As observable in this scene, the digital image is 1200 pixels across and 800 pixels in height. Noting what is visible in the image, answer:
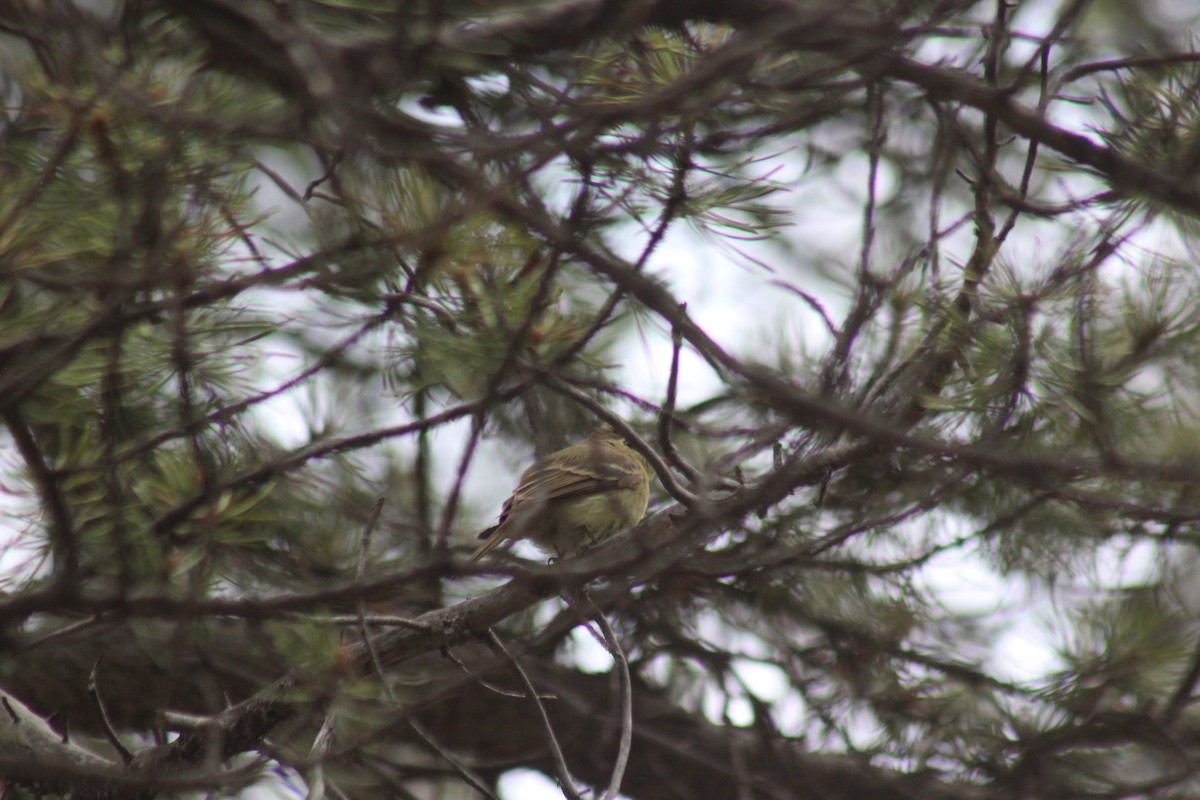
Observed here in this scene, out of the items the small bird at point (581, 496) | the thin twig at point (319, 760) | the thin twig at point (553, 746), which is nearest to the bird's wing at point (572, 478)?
the small bird at point (581, 496)

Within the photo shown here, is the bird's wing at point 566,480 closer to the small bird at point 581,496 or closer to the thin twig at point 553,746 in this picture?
the small bird at point 581,496

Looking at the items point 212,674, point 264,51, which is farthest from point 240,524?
point 212,674

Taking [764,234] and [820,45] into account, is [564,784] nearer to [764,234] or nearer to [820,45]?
[764,234]

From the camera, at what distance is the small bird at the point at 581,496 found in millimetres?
4730

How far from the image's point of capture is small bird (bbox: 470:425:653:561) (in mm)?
4730

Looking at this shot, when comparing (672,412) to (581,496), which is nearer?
(672,412)

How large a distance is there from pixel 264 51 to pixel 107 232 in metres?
0.72

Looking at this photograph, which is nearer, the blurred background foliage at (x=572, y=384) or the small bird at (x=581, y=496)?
the blurred background foliage at (x=572, y=384)

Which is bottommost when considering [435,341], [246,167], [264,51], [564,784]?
[564,784]

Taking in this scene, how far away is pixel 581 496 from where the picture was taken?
15.9 feet

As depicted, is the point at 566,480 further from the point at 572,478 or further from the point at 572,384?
the point at 572,384

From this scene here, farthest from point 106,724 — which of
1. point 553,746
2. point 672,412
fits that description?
point 672,412

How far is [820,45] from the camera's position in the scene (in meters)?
3.55

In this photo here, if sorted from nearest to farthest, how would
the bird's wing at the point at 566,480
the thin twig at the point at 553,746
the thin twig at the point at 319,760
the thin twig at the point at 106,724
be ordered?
the thin twig at the point at 319,760 < the thin twig at the point at 553,746 < the thin twig at the point at 106,724 < the bird's wing at the point at 566,480
